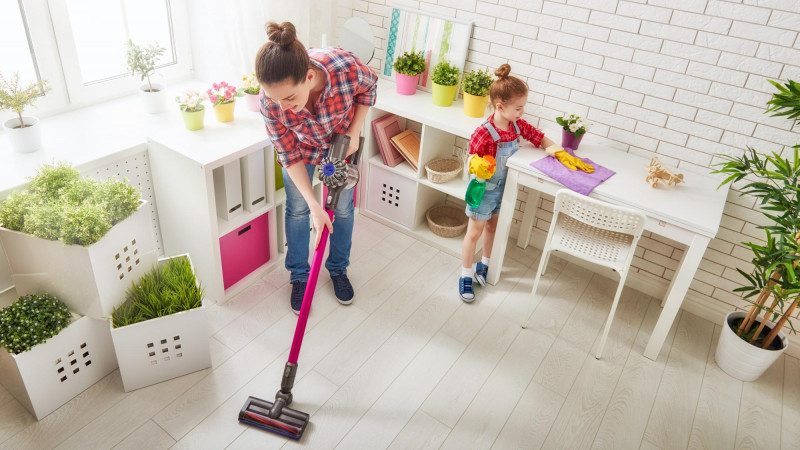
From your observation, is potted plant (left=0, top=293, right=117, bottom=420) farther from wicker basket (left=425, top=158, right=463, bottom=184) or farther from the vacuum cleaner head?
wicker basket (left=425, top=158, right=463, bottom=184)

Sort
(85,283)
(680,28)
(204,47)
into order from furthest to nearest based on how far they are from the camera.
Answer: (204,47)
(680,28)
(85,283)

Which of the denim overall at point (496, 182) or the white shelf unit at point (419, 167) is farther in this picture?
the white shelf unit at point (419, 167)

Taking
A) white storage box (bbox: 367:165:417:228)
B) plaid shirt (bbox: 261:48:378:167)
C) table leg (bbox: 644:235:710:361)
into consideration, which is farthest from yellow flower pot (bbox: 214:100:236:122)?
table leg (bbox: 644:235:710:361)

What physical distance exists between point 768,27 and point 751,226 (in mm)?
828

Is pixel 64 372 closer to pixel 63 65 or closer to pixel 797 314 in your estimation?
pixel 63 65

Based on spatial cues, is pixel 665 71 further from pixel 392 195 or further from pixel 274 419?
pixel 274 419

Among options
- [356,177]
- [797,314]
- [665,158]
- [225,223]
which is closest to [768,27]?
[665,158]

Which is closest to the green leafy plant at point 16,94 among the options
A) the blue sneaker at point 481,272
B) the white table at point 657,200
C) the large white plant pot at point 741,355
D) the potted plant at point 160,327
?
the potted plant at point 160,327

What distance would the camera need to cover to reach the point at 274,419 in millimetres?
2018

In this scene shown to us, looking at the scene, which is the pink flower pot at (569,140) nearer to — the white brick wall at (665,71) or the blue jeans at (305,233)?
the white brick wall at (665,71)

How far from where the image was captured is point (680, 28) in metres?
2.35

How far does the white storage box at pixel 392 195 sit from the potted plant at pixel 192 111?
102 centimetres

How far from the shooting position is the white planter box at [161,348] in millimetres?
2020

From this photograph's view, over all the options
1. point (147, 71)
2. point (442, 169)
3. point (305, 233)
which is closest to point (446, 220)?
point (442, 169)
